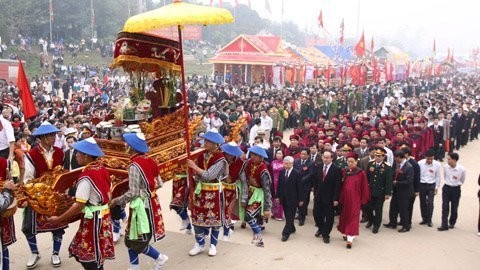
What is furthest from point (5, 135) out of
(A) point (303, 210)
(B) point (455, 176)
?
(B) point (455, 176)

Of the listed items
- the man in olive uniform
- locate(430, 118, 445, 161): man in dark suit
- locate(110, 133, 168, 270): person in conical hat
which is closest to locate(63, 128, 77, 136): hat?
locate(110, 133, 168, 270): person in conical hat

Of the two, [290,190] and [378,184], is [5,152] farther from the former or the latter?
[378,184]

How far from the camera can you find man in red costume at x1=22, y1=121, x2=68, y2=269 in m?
5.66

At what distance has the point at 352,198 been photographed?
746cm

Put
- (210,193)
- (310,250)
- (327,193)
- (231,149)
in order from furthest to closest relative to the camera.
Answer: (327,193) → (310,250) → (231,149) → (210,193)

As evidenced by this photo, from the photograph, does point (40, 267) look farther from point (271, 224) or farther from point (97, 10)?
point (97, 10)

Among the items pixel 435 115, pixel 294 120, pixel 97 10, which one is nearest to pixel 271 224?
pixel 435 115

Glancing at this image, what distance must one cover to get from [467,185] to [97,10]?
36.1 metres

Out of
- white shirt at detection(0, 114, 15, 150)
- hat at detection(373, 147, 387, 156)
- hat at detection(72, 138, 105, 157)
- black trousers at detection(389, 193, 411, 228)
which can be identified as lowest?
black trousers at detection(389, 193, 411, 228)

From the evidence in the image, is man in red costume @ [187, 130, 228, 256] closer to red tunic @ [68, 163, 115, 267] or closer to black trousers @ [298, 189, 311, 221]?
red tunic @ [68, 163, 115, 267]

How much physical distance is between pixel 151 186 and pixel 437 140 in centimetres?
1083

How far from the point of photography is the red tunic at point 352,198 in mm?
7430

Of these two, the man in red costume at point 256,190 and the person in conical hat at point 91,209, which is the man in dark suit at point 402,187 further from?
the person in conical hat at point 91,209

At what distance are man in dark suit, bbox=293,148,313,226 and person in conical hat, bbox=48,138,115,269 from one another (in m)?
3.74
